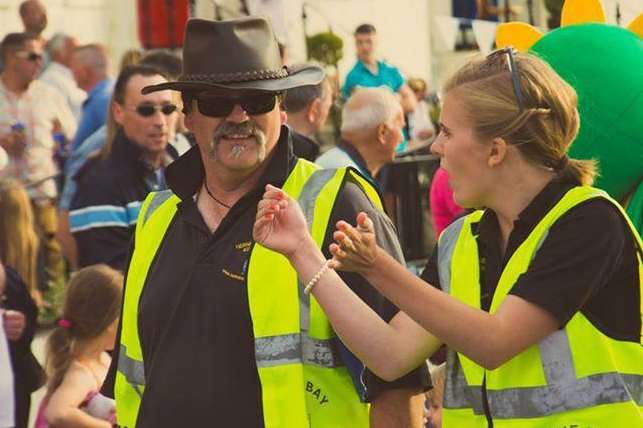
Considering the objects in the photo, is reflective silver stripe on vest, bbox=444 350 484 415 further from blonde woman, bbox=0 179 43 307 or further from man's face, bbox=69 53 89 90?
man's face, bbox=69 53 89 90

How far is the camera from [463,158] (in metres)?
3.81

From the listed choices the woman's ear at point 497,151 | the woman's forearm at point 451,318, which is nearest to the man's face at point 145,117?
the woman's ear at point 497,151

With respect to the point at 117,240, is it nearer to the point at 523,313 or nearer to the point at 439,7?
the point at 523,313

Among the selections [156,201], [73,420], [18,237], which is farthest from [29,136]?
[156,201]

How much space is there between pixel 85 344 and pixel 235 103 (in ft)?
7.31

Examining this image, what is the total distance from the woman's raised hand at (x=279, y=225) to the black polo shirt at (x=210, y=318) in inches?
14.3

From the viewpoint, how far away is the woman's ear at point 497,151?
12.3 feet

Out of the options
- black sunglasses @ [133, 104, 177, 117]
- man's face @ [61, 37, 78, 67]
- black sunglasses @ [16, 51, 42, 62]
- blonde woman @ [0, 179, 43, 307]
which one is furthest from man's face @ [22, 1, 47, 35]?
black sunglasses @ [133, 104, 177, 117]

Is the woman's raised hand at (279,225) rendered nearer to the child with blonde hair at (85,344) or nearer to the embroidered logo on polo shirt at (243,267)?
the embroidered logo on polo shirt at (243,267)

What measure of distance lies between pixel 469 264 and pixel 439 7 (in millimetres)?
18065

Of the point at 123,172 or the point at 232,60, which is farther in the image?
the point at 123,172

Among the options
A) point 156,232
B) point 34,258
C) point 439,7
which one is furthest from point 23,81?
point 439,7

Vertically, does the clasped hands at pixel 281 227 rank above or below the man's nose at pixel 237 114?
below

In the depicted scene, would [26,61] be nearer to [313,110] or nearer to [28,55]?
[28,55]
